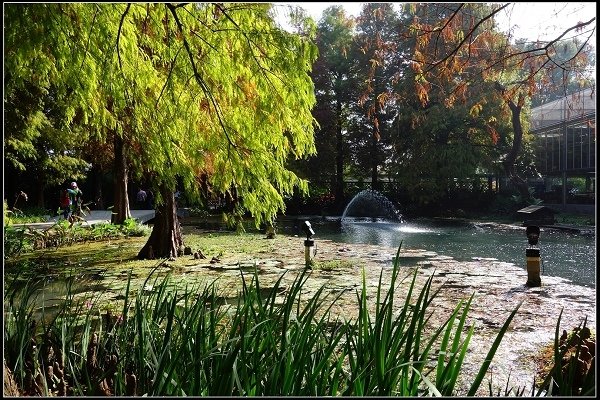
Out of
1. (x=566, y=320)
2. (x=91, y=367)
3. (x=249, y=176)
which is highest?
(x=249, y=176)

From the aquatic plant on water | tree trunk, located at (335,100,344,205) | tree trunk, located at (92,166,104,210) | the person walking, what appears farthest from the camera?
the person walking

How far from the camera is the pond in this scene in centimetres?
634

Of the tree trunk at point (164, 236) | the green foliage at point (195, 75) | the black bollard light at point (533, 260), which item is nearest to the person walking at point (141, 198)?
the tree trunk at point (164, 236)

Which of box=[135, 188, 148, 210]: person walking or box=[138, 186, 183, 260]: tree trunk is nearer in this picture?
box=[138, 186, 183, 260]: tree trunk

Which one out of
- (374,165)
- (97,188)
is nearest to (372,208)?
(374,165)

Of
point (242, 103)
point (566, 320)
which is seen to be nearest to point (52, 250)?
point (242, 103)

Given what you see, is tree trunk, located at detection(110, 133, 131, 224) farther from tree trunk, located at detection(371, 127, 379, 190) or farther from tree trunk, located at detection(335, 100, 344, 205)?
tree trunk, located at detection(371, 127, 379, 190)

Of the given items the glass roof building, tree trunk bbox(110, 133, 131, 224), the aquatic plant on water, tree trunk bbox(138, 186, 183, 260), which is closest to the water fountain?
the glass roof building

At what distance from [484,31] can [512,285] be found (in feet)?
10.2

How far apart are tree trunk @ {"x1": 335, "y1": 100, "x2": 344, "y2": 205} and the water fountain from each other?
54.2 inches

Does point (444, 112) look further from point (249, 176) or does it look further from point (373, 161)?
point (249, 176)

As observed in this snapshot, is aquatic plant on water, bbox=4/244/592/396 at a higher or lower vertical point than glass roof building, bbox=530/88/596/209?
lower

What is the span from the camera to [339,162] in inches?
434

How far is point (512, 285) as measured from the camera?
16.0 ft
